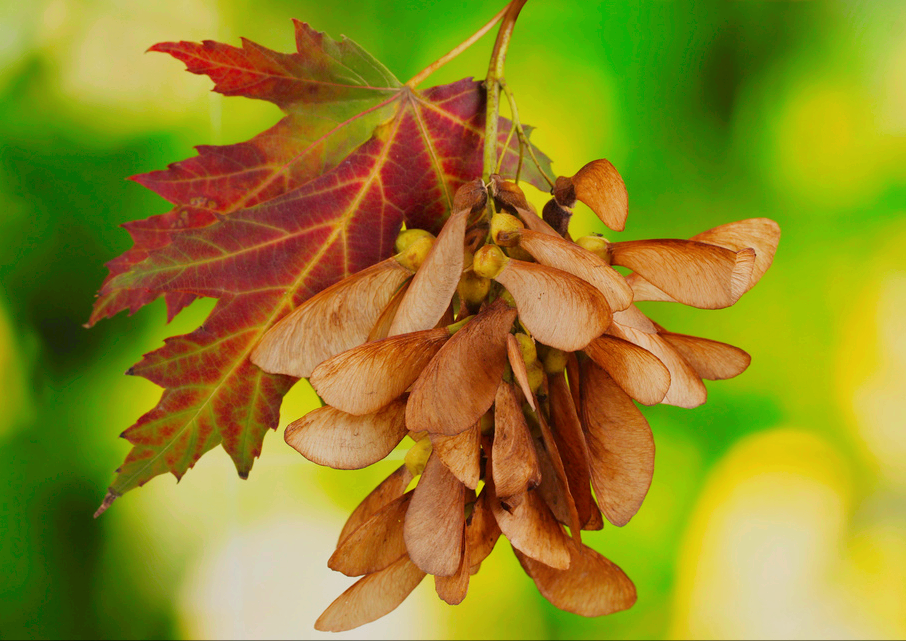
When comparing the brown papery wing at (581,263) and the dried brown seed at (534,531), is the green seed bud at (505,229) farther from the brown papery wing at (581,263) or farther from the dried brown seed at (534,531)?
the dried brown seed at (534,531)

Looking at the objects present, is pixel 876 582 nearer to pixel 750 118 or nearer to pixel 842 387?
pixel 842 387

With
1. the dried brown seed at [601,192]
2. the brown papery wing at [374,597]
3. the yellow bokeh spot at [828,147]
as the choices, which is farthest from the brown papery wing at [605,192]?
the yellow bokeh spot at [828,147]

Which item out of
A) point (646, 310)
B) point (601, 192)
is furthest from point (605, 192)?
point (646, 310)

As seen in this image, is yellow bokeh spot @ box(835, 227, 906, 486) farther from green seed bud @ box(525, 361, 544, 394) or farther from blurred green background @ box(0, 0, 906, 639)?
green seed bud @ box(525, 361, 544, 394)

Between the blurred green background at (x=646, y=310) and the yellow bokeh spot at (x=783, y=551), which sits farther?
the yellow bokeh spot at (x=783, y=551)

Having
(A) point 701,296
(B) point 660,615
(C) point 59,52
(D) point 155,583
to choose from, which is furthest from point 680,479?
(C) point 59,52

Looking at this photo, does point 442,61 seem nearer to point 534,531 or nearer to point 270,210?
point 270,210

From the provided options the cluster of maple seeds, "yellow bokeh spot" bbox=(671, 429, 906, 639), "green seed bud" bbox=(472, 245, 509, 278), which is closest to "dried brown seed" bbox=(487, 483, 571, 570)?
the cluster of maple seeds
